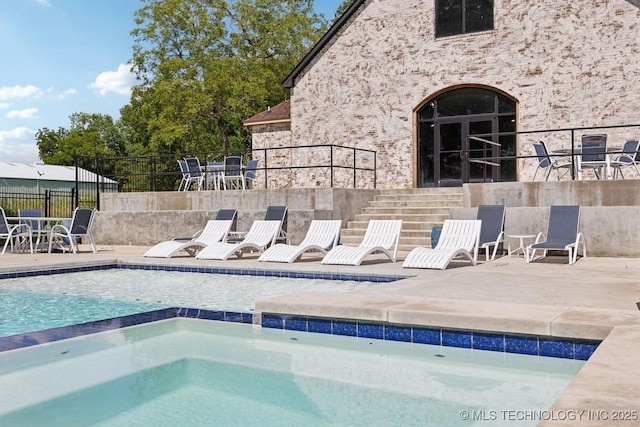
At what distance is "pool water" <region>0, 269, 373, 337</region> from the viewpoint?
24.4 ft

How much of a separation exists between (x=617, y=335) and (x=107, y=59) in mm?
40487

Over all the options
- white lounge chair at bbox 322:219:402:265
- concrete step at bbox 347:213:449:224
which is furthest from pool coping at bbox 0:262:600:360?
concrete step at bbox 347:213:449:224

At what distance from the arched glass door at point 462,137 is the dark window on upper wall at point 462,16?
67.7 inches

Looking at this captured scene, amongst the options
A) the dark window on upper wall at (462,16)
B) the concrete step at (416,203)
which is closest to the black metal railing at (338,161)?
the concrete step at (416,203)

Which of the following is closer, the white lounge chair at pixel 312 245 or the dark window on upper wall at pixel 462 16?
the white lounge chair at pixel 312 245

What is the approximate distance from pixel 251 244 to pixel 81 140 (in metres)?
61.5

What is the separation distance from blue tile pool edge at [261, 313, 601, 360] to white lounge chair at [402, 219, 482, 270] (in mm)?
4012

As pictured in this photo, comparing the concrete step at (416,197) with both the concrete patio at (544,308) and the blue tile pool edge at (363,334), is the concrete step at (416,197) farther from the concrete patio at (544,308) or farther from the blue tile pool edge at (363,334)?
the blue tile pool edge at (363,334)

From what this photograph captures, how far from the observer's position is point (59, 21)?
37.0 meters

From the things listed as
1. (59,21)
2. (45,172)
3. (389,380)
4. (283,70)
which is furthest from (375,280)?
(45,172)

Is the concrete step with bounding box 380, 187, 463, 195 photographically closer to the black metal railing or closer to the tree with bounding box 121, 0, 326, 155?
the black metal railing

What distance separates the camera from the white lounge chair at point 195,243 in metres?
12.4

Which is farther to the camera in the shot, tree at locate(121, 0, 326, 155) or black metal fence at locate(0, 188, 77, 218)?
tree at locate(121, 0, 326, 155)

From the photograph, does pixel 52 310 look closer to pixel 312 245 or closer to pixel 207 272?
pixel 207 272
